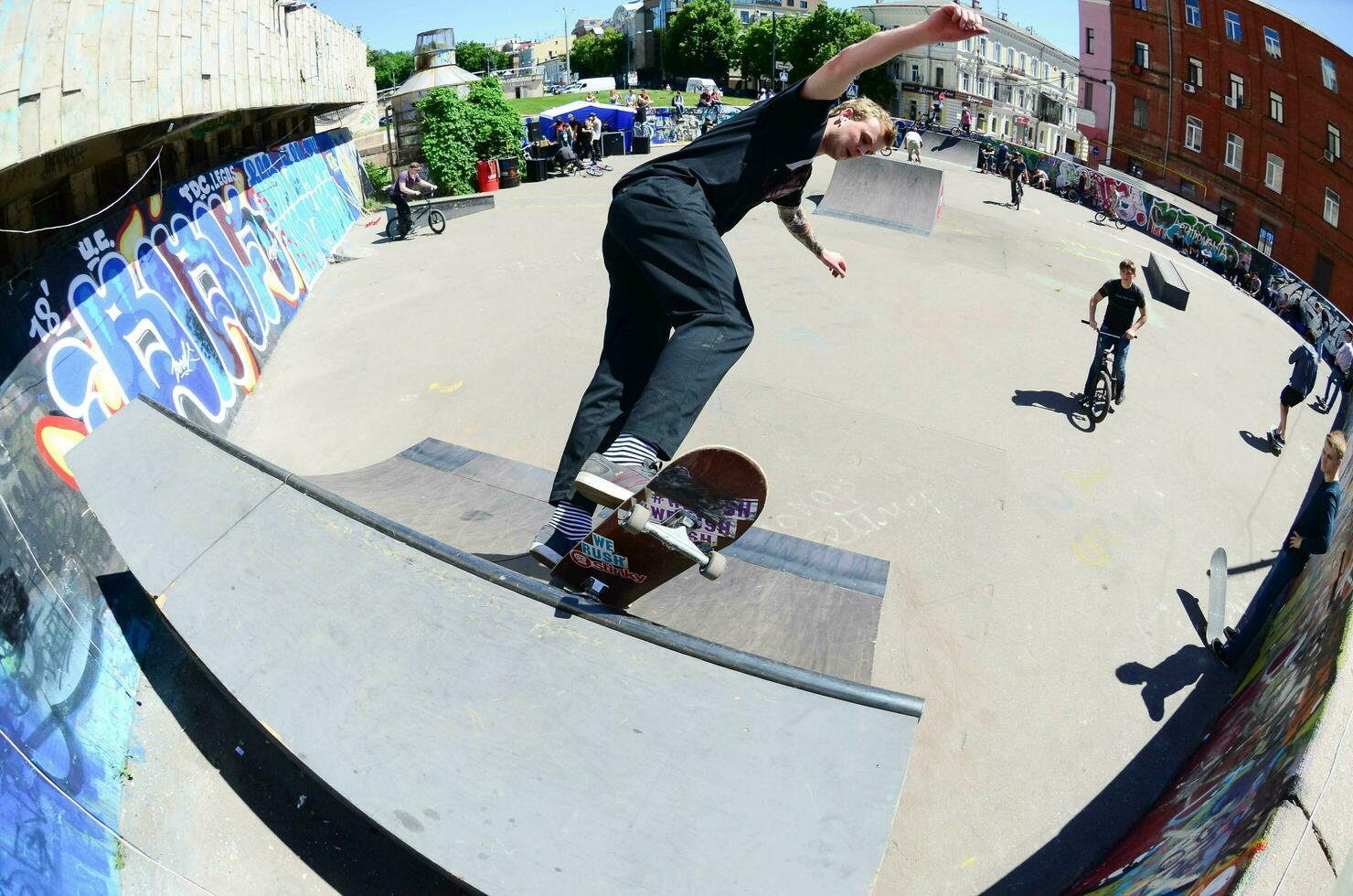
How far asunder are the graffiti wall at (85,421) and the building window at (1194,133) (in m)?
8.32

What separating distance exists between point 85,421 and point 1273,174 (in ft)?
29.4

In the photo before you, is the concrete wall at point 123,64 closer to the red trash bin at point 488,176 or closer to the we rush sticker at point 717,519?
the we rush sticker at point 717,519

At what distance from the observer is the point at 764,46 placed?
8975 centimetres

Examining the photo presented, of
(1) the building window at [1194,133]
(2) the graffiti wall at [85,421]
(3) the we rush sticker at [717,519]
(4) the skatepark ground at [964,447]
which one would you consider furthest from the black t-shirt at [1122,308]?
(2) the graffiti wall at [85,421]

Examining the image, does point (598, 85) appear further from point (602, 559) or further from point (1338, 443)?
point (602, 559)

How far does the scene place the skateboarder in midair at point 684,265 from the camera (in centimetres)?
277

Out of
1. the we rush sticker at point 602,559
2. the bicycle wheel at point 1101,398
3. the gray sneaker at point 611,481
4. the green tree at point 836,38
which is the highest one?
the green tree at point 836,38

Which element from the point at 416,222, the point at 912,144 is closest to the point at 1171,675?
the point at 416,222

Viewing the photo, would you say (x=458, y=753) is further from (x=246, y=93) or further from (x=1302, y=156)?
(x=246, y=93)

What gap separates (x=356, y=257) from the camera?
50.9 feet

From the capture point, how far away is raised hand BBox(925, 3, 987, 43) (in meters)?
2.45

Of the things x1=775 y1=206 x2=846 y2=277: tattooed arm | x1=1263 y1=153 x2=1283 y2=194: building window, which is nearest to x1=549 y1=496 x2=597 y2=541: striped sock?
x1=775 y1=206 x2=846 y2=277: tattooed arm

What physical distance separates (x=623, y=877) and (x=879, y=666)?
114 inches

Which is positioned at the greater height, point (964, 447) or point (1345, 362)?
point (1345, 362)
